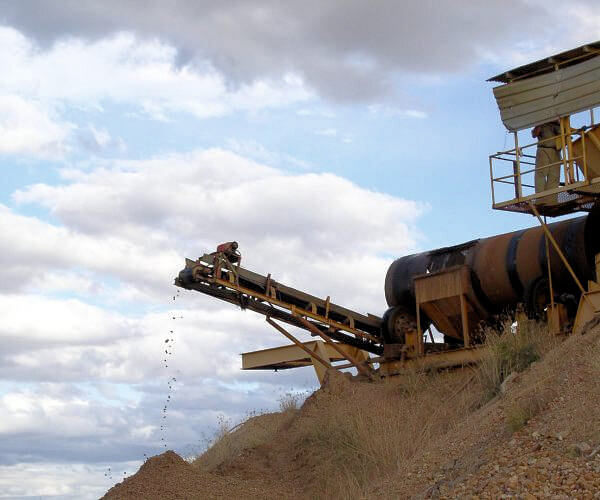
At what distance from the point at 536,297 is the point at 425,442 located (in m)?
4.73

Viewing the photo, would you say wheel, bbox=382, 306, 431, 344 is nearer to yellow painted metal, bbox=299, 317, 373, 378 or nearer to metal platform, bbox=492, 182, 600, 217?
yellow painted metal, bbox=299, 317, 373, 378

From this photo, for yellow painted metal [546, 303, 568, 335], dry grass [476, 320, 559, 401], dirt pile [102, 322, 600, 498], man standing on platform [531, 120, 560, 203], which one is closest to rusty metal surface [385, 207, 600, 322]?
yellow painted metal [546, 303, 568, 335]

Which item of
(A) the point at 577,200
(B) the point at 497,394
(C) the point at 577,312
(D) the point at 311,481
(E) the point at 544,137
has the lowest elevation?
(D) the point at 311,481

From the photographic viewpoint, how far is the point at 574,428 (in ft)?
32.7

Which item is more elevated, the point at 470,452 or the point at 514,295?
the point at 514,295

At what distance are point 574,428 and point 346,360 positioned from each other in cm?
1113

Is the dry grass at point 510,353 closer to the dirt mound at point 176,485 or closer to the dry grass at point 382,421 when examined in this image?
the dry grass at point 382,421

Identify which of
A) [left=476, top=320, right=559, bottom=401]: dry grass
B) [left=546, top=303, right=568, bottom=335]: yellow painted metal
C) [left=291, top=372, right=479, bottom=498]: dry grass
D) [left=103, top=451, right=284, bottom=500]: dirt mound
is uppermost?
[left=546, top=303, right=568, bottom=335]: yellow painted metal

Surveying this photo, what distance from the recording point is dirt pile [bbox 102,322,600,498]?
9.56m

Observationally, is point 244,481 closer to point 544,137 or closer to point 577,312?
point 577,312

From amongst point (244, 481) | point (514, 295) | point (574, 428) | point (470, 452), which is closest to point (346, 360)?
point (514, 295)

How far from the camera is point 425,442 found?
1476 cm

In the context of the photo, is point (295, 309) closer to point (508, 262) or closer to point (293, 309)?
point (293, 309)

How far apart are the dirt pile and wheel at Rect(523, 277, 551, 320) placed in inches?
64.5
